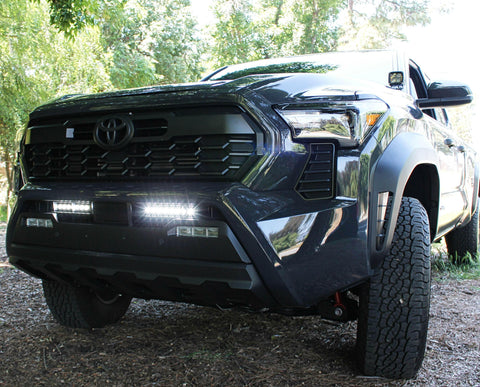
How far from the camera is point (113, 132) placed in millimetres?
2158

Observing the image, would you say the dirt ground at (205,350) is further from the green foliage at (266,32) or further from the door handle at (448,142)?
the green foliage at (266,32)

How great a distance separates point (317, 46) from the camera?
24.3 m

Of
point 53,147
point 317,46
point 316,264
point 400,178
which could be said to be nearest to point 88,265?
point 53,147

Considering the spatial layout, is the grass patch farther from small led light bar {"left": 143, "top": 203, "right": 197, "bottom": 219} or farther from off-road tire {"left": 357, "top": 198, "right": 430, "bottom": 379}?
small led light bar {"left": 143, "top": 203, "right": 197, "bottom": 219}

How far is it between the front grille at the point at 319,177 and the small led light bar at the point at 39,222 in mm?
1169

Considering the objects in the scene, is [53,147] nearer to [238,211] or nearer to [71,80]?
[238,211]

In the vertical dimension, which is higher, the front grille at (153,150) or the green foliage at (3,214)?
the front grille at (153,150)

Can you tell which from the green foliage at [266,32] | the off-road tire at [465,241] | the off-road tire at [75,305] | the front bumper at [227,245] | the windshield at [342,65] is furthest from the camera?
the green foliage at [266,32]

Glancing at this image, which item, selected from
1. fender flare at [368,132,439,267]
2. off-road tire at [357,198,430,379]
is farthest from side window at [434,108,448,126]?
A: off-road tire at [357,198,430,379]

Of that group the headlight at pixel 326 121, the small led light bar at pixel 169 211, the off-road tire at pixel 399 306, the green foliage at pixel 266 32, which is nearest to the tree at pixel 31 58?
the small led light bar at pixel 169 211

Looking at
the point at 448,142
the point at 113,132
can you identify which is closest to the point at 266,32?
the point at 448,142

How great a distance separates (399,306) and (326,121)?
89 centimetres

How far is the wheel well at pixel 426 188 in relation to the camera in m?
2.99

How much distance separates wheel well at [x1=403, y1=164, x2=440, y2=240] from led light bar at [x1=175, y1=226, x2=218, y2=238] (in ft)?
5.13
